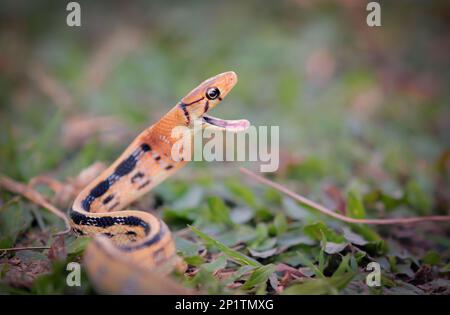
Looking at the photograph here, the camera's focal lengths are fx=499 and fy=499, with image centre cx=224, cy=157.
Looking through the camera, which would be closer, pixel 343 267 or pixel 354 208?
pixel 343 267

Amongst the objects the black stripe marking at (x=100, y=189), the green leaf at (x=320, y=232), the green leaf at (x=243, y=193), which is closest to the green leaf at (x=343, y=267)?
the green leaf at (x=320, y=232)

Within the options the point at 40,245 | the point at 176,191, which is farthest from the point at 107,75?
the point at 40,245

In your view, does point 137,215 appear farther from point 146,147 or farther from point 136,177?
point 146,147

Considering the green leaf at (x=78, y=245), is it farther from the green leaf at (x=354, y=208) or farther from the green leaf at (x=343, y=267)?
the green leaf at (x=354, y=208)

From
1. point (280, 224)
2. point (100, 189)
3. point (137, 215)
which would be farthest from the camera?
point (280, 224)

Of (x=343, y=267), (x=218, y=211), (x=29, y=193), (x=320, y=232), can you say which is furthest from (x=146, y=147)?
(x=343, y=267)

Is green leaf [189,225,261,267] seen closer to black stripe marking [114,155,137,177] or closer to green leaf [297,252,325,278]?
green leaf [297,252,325,278]
